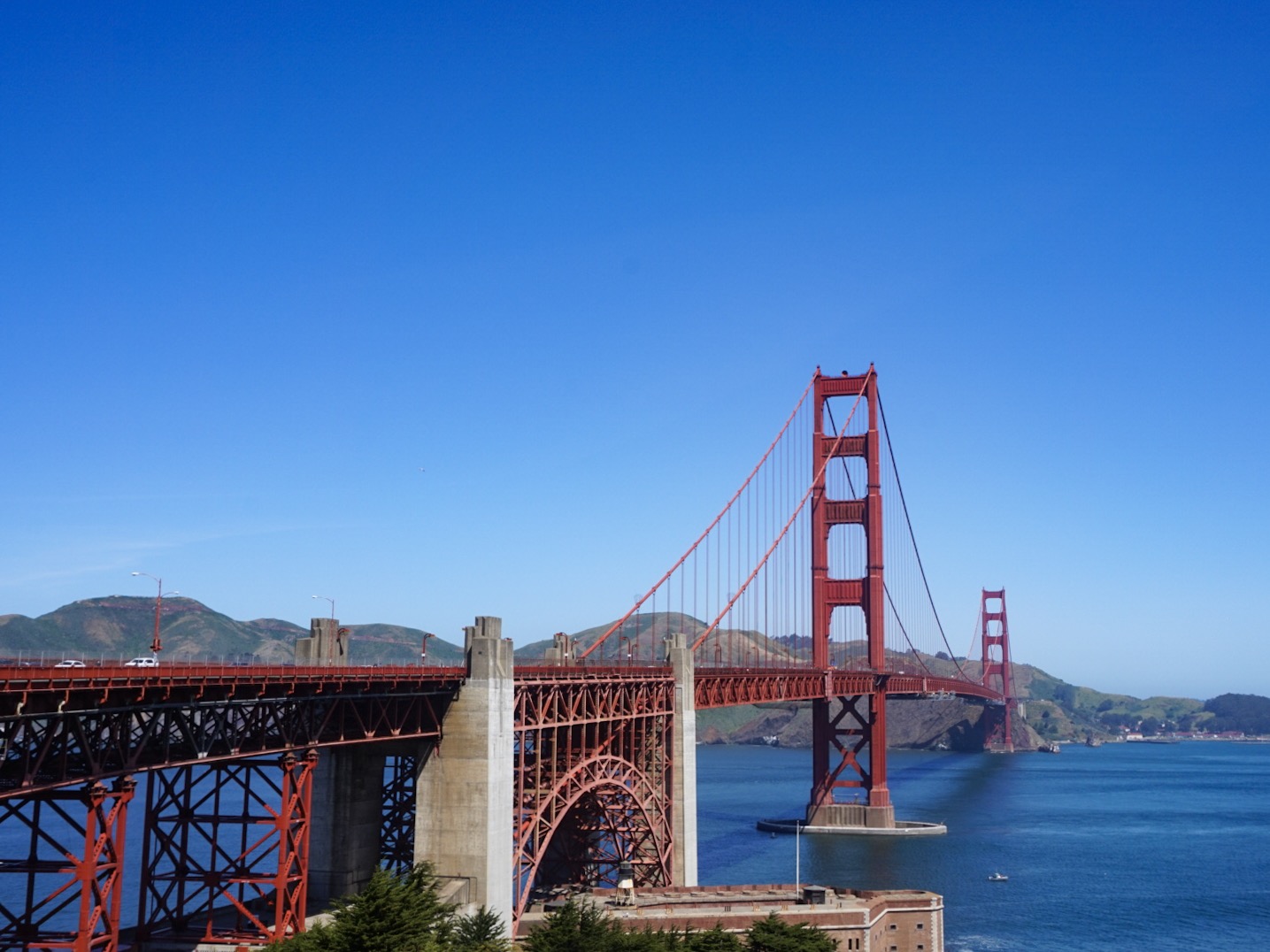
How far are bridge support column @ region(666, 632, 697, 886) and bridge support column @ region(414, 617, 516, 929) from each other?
1935 cm

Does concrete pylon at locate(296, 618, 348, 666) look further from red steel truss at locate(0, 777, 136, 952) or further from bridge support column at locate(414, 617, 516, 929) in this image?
red steel truss at locate(0, 777, 136, 952)

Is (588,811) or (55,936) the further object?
(588,811)

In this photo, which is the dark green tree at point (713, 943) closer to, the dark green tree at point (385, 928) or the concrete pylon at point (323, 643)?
the dark green tree at point (385, 928)

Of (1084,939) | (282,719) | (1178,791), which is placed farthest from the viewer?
(1178,791)

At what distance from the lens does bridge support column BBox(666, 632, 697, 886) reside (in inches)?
2510

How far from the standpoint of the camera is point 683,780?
2512 inches

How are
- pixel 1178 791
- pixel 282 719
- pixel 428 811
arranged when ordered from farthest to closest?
pixel 1178 791 → pixel 428 811 → pixel 282 719

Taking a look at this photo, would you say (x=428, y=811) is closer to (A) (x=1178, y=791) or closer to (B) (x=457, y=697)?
(B) (x=457, y=697)

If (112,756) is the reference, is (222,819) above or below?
below

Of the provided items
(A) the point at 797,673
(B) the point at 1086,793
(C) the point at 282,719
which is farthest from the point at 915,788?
(C) the point at 282,719

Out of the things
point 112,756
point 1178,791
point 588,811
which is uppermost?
point 112,756

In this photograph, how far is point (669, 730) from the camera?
65.1m

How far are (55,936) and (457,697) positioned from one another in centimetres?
1762

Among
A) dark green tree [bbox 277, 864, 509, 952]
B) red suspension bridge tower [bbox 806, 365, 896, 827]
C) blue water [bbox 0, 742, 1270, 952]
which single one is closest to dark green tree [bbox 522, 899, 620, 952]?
dark green tree [bbox 277, 864, 509, 952]
